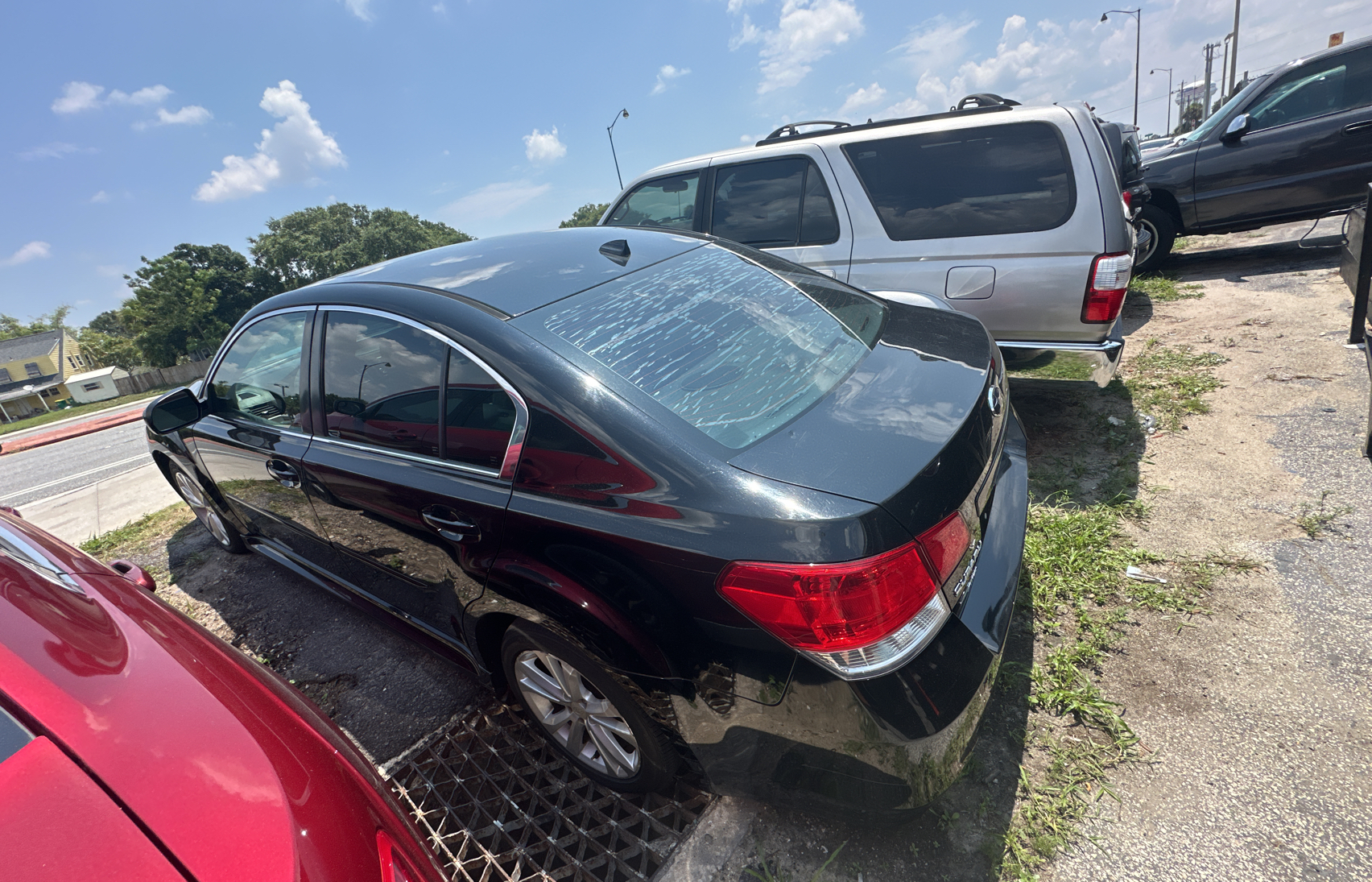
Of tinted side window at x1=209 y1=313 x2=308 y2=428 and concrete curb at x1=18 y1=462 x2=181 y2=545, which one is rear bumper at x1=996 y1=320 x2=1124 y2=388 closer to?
tinted side window at x1=209 y1=313 x2=308 y2=428

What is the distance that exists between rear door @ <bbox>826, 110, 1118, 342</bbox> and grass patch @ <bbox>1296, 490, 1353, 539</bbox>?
1258 mm

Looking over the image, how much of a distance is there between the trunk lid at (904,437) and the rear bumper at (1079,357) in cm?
167

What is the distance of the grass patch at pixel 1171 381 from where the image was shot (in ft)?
13.3

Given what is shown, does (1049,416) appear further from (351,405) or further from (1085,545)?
(351,405)

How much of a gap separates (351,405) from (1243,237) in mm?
11570

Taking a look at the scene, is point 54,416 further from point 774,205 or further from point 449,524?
point 449,524

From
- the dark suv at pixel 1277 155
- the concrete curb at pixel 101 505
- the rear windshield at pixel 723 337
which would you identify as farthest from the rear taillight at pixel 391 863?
the dark suv at pixel 1277 155

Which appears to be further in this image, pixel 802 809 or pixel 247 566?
pixel 247 566

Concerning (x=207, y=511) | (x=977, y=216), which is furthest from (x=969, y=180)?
(x=207, y=511)

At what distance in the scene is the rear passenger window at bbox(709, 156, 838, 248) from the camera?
4.37 meters

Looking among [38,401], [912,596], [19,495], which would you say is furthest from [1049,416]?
[38,401]

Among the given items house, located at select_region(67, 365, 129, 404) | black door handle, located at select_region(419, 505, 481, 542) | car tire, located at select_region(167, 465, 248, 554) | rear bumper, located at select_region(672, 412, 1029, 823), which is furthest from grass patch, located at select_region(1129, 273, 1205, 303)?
house, located at select_region(67, 365, 129, 404)

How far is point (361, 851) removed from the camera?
1116 mm

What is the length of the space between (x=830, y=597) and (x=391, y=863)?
971 mm
